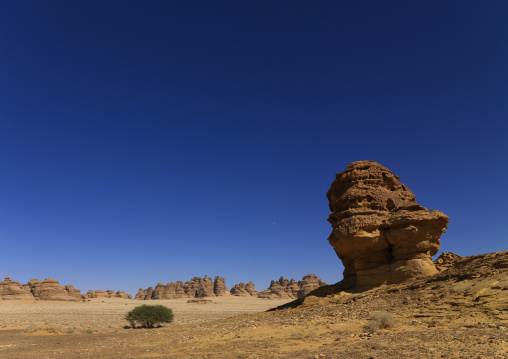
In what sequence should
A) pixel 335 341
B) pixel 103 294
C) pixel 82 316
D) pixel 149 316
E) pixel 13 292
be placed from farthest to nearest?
pixel 103 294, pixel 13 292, pixel 82 316, pixel 149 316, pixel 335 341

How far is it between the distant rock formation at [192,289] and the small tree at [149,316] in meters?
122

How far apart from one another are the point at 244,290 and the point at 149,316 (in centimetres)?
13243

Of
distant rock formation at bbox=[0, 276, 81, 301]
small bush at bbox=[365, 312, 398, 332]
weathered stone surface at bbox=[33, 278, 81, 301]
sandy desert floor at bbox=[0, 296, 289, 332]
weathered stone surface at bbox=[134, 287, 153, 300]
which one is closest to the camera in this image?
small bush at bbox=[365, 312, 398, 332]

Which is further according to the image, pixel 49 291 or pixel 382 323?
pixel 49 291

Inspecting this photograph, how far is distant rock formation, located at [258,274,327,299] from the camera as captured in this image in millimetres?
142625

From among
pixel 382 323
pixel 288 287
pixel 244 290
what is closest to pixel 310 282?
pixel 288 287

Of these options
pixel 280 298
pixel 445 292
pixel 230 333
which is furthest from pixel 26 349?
pixel 280 298

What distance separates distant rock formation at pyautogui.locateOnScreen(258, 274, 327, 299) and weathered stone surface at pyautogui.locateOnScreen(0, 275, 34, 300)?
94.2 metres

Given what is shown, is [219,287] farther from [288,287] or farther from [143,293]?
[143,293]

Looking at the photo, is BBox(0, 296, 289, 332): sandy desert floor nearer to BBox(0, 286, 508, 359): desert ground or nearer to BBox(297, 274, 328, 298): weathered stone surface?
BBox(0, 286, 508, 359): desert ground

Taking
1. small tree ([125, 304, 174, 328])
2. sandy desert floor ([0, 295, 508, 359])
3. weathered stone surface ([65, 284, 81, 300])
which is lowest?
weathered stone surface ([65, 284, 81, 300])

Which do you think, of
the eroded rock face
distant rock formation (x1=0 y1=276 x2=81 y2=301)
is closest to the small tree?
the eroded rock face

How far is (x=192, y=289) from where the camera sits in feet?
499

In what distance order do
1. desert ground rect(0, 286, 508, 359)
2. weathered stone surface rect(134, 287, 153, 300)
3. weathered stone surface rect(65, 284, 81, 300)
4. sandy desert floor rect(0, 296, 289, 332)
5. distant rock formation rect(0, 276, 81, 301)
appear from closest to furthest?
1. desert ground rect(0, 286, 508, 359)
2. sandy desert floor rect(0, 296, 289, 332)
3. distant rock formation rect(0, 276, 81, 301)
4. weathered stone surface rect(65, 284, 81, 300)
5. weathered stone surface rect(134, 287, 153, 300)
